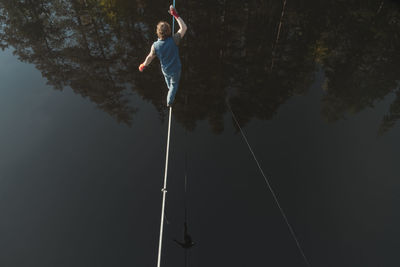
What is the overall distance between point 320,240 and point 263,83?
6.85 metres

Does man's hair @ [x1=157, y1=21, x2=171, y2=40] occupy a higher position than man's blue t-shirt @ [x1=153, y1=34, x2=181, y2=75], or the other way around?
man's hair @ [x1=157, y1=21, x2=171, y2=40]

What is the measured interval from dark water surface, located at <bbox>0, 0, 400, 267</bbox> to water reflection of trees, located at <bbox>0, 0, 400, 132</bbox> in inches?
3.6

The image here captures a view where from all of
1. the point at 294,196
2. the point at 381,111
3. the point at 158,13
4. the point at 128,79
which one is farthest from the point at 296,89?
the point at 158,13

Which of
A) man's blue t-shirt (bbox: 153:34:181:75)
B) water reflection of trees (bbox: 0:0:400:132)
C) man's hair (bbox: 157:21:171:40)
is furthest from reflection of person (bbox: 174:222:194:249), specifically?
man's hair (bbox: 157:21:171:40)

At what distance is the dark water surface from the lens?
6.13 metres

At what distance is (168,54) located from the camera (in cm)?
572

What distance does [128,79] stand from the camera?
10.6 metres

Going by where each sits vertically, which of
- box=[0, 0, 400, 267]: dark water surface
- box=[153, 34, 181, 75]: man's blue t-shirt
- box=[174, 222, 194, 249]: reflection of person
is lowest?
box=[174, 222, 194, 249]: reflection of person

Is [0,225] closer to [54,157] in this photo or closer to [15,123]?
[54,157]

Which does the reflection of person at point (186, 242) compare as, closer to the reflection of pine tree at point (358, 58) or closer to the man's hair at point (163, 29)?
the man's hair at point (163, 29)

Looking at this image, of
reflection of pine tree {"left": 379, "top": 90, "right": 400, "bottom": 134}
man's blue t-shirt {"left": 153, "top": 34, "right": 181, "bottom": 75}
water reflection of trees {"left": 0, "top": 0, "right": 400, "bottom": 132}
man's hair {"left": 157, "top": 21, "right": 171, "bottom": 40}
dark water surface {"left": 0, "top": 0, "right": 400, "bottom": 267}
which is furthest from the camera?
water reflection of trees {"left": 0, "top": 0, "right": 400, "bottom": 132}

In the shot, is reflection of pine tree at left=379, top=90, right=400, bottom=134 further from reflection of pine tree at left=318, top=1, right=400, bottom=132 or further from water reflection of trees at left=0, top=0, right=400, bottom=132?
reflection of pine tree at left=318, top=1, right=400, bottom=132

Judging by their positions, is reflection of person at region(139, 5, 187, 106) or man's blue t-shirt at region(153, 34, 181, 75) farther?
man's blue t-shirt at region(153, 34, 181, 75)

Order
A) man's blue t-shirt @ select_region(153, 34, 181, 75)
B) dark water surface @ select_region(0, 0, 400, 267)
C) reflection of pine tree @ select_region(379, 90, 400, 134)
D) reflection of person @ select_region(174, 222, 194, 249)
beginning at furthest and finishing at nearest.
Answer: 1. reflection of pine tree @ select_region(379, 90, 400, 134)
2. dark water surface @ select_region(0, 0, 400, 267)
3. reflection of person @ select_region(174, 222, 194, 249)
4. man's blue t-shirt @ select_region(153, 34, 181, 75)
